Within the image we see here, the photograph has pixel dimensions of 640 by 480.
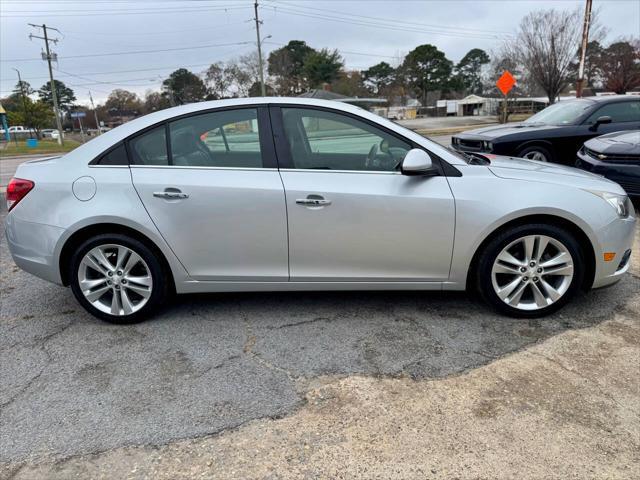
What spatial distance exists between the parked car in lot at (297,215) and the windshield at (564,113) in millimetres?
5598

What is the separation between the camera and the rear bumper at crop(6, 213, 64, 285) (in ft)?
11.3

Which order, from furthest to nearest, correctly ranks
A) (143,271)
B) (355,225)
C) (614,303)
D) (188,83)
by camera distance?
1. (188,83)
2. (614,303)
3. (143,271)
4. (355,225)

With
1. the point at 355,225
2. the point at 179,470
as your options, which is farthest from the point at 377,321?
the point at 179,470

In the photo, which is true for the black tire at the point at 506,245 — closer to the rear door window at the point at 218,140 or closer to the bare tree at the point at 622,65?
the rear door window at the point at 218,140

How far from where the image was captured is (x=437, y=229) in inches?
130

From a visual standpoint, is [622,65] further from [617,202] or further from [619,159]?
[617,202]

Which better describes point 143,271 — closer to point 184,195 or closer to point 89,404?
point 184,195

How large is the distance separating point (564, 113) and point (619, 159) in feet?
9.97


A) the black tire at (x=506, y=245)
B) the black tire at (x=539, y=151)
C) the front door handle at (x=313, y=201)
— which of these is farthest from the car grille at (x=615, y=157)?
the front door handle at (x=313, y=201)

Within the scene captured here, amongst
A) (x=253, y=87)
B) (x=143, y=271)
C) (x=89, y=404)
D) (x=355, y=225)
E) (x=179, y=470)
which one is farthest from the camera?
(x=253, y=87)

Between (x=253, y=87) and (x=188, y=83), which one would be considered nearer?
(x=253, y=87)

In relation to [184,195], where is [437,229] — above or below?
below

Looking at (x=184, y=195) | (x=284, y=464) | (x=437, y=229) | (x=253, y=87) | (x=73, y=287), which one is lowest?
(x=284, y=464)

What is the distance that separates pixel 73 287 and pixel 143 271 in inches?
20.8
